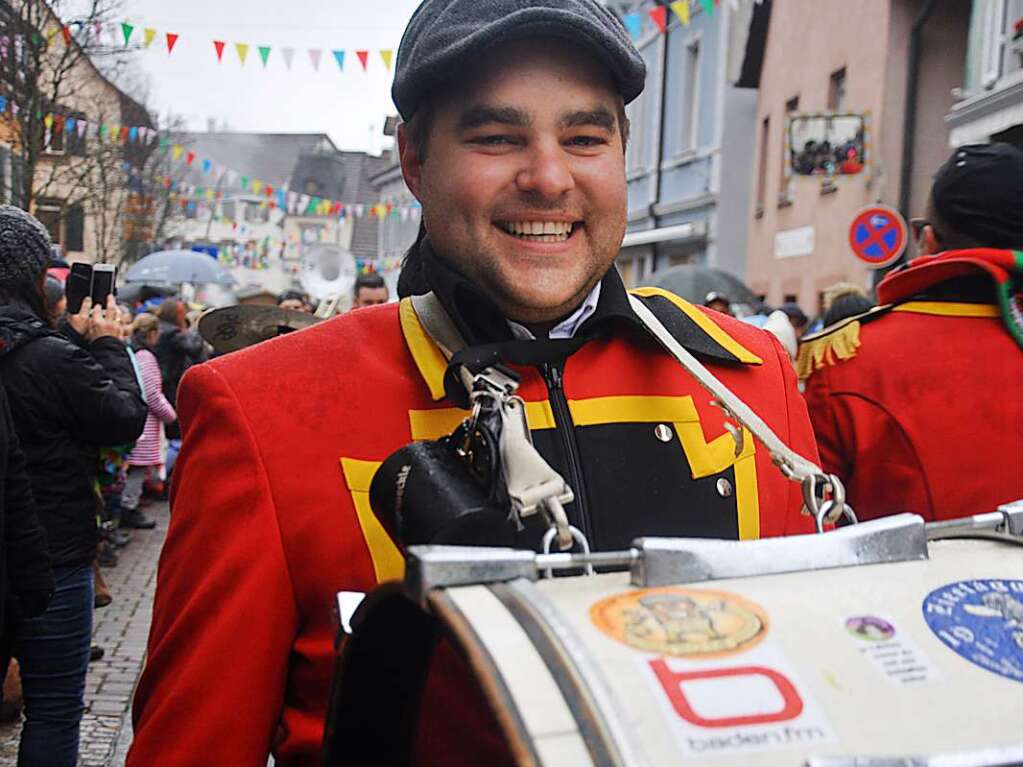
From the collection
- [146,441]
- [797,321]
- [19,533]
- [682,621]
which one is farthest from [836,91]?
[682,621]

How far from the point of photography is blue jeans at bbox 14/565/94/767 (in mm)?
3428

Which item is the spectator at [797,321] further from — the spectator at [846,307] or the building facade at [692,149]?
the building facade at [692,149]

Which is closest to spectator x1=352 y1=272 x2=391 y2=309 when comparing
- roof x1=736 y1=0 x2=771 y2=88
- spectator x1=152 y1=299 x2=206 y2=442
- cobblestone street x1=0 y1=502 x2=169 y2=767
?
spectator x1=152 y1=299 x2=206 y2=442

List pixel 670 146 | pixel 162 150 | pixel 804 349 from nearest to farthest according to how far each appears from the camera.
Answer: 1. pixel 804 349
2. pixel 670 146
3. pixel 162 150

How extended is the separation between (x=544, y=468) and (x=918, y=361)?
1.54 metres

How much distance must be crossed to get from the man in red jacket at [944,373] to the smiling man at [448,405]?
2.83 feet

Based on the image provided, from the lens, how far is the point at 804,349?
8.94 ft

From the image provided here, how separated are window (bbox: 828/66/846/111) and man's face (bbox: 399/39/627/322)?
578 inches

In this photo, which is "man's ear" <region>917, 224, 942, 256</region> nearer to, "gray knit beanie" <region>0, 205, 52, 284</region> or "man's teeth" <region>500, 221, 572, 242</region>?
"man's teeth" <region>500, 221, 572, 242</region>

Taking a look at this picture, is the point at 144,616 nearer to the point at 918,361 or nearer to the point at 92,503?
the point at 92,503

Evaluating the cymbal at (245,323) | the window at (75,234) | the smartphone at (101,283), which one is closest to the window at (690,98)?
the window at (75,234)

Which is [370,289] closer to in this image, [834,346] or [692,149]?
[834,346]

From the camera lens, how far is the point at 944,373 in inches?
96.6

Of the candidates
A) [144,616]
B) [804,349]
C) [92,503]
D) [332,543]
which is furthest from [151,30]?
[332,543]
